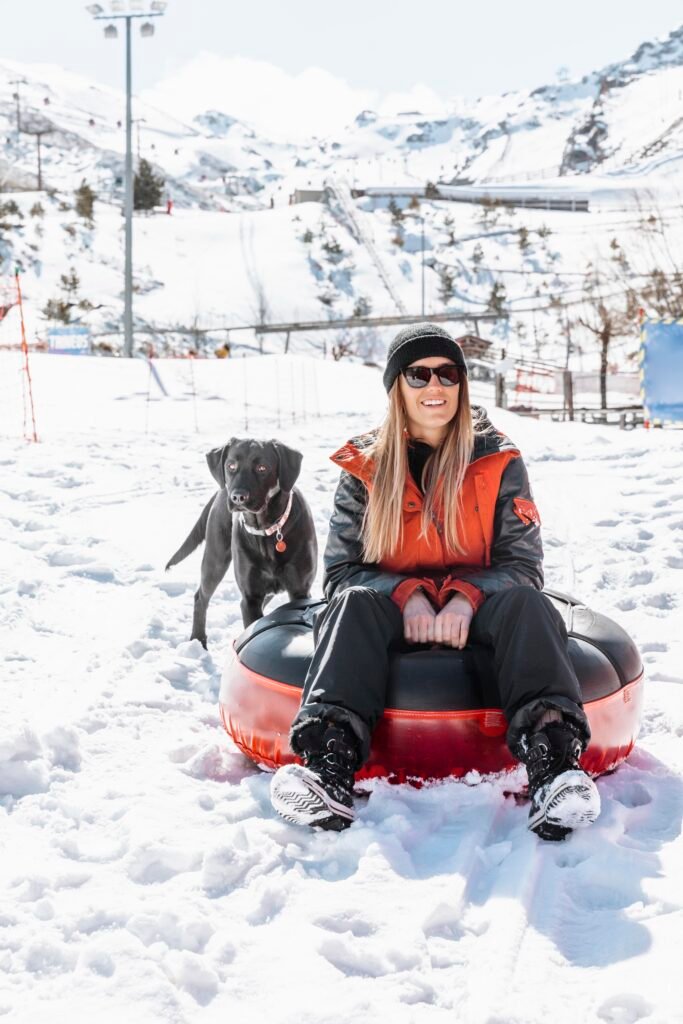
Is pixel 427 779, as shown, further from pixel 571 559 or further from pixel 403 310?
pixel 403 310

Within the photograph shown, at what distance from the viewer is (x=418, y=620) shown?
2.84 meters

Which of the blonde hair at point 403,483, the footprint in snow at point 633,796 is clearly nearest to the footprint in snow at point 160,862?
the blonde hair at point 403,483

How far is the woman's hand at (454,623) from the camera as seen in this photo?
9.18ft

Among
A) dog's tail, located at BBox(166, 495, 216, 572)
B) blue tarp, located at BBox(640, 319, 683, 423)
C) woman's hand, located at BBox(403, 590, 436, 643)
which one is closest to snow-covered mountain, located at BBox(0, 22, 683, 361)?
blue tarp, located at BBox(640, 319, 683, 423)

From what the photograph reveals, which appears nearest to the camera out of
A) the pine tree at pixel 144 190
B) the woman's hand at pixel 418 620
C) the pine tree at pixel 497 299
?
the woman's hand at pixel 418 620

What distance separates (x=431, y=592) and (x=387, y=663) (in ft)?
0.99

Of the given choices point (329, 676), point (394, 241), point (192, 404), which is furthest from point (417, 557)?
point (394, 241)

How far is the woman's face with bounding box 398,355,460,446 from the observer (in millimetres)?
3119

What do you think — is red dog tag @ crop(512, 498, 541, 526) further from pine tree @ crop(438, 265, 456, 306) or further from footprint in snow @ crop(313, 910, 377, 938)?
pine tree @ crop(438, 265, 456, 306)

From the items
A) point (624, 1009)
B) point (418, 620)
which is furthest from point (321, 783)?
point (624, 1009)

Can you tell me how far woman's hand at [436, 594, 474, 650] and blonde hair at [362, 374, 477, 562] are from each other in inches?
13.3

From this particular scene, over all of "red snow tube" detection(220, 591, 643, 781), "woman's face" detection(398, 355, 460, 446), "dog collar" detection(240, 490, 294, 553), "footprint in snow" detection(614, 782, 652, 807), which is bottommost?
"footprint in snow" detection(614, 782, 652, 807)

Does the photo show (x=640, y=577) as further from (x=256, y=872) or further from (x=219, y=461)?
(x=256, y=872)

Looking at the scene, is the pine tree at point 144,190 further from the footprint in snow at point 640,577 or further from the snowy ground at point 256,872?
the snowy ground at point 256,872
